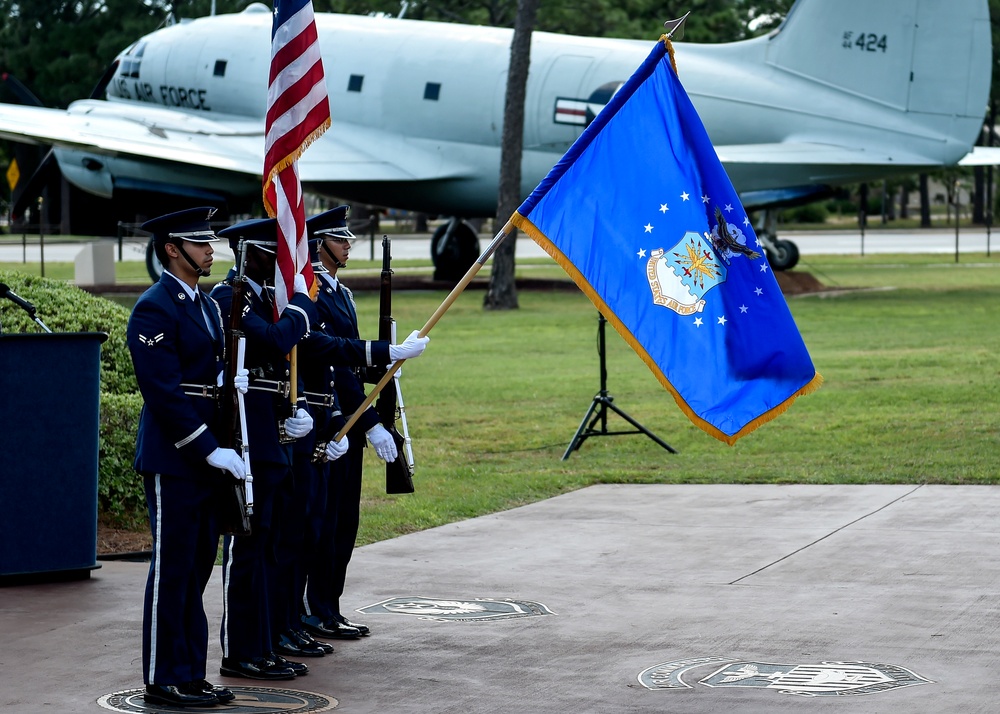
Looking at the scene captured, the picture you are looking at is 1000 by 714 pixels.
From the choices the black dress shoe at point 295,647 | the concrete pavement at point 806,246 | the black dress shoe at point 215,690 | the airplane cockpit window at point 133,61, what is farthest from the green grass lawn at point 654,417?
the concrete pavement at point 806,246

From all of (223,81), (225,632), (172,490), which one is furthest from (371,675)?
(223,81)

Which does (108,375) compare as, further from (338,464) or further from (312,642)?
(312,642)

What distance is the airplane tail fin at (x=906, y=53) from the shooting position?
2719 centimetres

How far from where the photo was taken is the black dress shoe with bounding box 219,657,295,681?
Answer: 6695 mm

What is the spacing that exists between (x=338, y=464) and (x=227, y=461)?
1.56 m

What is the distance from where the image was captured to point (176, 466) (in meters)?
6.35

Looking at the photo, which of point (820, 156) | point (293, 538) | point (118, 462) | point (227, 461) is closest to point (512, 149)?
point (820, 156)

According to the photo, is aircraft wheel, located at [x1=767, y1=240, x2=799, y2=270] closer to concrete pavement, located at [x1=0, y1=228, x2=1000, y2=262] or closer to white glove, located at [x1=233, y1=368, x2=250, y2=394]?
concrete pavement, located at [x1=0, y1=228, x2=1000, y2=262]

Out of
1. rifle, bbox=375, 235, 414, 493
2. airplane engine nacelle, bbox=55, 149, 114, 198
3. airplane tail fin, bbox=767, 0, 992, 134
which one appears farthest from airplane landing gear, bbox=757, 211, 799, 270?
Answer: rifle, bbox=375, 235, 414, 493

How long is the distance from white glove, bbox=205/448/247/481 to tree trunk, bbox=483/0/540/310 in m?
20.9

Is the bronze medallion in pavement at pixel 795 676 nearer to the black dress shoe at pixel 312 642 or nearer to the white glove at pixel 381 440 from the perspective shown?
the black dress shoe at pixel 312 642

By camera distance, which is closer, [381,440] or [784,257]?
[381,440]

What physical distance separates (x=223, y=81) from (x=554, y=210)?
26.2m

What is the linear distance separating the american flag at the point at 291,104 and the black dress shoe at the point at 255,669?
1774mm
